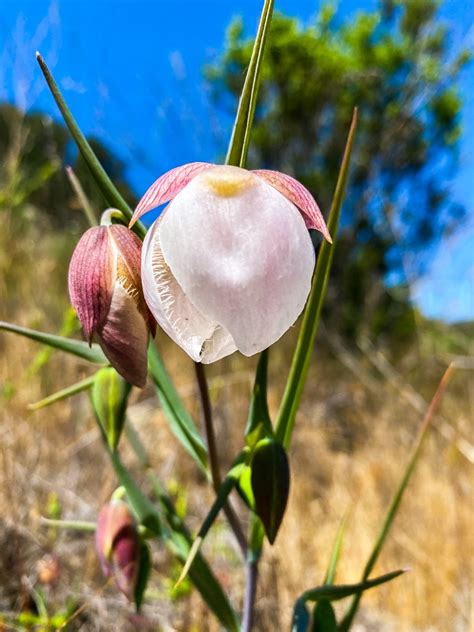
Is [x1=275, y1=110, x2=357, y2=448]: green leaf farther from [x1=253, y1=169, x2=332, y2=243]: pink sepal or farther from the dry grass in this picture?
the dry grass

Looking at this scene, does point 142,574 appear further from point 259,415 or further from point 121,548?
point 259,415

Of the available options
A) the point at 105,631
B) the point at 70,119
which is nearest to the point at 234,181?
the point at 70,119

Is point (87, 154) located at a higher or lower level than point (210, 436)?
higher

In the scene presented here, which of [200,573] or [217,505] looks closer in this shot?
[217,505]

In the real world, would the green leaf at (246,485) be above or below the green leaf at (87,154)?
below

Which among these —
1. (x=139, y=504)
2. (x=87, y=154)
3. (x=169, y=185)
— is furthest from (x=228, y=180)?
(x=139, y=504)

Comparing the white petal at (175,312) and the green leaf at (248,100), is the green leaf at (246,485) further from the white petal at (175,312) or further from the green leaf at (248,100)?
the green leaf at (248,100)

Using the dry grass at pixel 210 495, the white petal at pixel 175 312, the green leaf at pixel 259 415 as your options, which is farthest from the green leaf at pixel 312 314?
the dry grass at pixel 210 495
